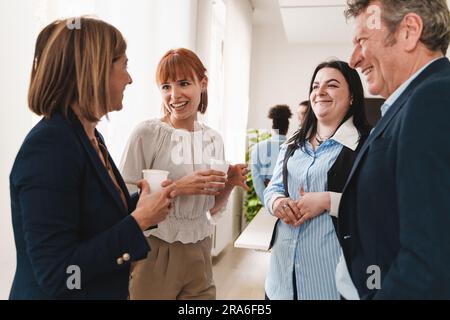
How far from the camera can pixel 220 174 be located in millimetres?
895

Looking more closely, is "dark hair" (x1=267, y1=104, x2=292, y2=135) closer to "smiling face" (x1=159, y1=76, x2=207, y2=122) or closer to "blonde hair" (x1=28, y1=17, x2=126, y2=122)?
"smiling face" (x1=159, y1=76, x2=207, y2=122)

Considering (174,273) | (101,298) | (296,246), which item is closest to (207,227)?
(174,273)

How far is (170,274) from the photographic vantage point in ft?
3.34

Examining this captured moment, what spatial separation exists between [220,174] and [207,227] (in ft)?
0.90

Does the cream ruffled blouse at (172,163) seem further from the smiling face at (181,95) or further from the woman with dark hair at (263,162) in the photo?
the woman with dark hair at (263,162)

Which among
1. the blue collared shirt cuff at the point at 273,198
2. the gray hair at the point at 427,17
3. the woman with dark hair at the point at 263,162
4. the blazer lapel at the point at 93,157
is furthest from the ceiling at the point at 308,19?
the blazer lapel at the point at 93,157

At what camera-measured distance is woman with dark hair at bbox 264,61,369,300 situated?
94cm

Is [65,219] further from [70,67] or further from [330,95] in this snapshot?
[330,95]

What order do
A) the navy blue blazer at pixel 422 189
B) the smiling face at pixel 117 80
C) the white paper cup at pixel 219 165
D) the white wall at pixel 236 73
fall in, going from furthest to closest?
1. the white wall at pixel 236 73
2. the white paper cup at pixel 219 165
3. the smiling face at pixel 117 80
4. the navy blue blazer at pixel 422 189

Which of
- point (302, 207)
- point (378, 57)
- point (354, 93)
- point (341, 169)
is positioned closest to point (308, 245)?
point (302, 207)

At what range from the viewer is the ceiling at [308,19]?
243 centimetres

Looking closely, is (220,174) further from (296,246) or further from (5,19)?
(5,19)

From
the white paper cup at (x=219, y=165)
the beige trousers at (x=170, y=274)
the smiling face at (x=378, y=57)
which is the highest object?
the smiling face at (x=378, y=57)

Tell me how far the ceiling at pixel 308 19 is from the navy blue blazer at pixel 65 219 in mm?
2222
